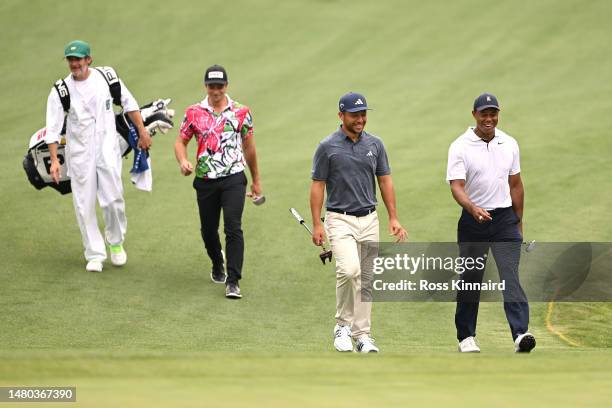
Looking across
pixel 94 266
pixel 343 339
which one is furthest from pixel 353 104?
pixel 94 266

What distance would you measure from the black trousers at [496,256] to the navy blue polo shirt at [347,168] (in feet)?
2.84

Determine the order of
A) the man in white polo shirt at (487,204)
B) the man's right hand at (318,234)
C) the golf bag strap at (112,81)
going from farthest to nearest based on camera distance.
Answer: the golf bag strap at (112,81)
the man's right hand at (318,234)
the man in white polo shirt at (487,204)

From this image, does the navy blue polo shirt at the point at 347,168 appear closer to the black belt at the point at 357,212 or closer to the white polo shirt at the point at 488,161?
the black belt at the point at 357,212

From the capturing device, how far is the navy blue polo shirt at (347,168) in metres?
9.98

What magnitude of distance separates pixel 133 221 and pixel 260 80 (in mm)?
8403

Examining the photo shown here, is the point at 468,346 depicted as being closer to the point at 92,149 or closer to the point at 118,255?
the point at 118,255

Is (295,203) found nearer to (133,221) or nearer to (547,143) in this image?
(133,221)

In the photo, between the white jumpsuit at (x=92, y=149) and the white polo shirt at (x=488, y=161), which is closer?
the white polo shirt at (x=488, y=161)

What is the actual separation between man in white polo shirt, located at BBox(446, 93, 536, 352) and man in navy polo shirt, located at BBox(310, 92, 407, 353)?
0.62 meters

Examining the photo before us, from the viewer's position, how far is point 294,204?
621 inches

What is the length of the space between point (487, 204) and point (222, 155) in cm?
302

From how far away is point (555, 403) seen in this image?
6.73 metres

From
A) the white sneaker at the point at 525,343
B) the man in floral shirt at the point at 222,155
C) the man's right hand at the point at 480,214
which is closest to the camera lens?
the white sneaker at the point at 525,343

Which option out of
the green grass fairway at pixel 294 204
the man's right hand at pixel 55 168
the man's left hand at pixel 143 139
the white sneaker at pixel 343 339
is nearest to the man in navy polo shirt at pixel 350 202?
the white sneaker at pixel 343 339
